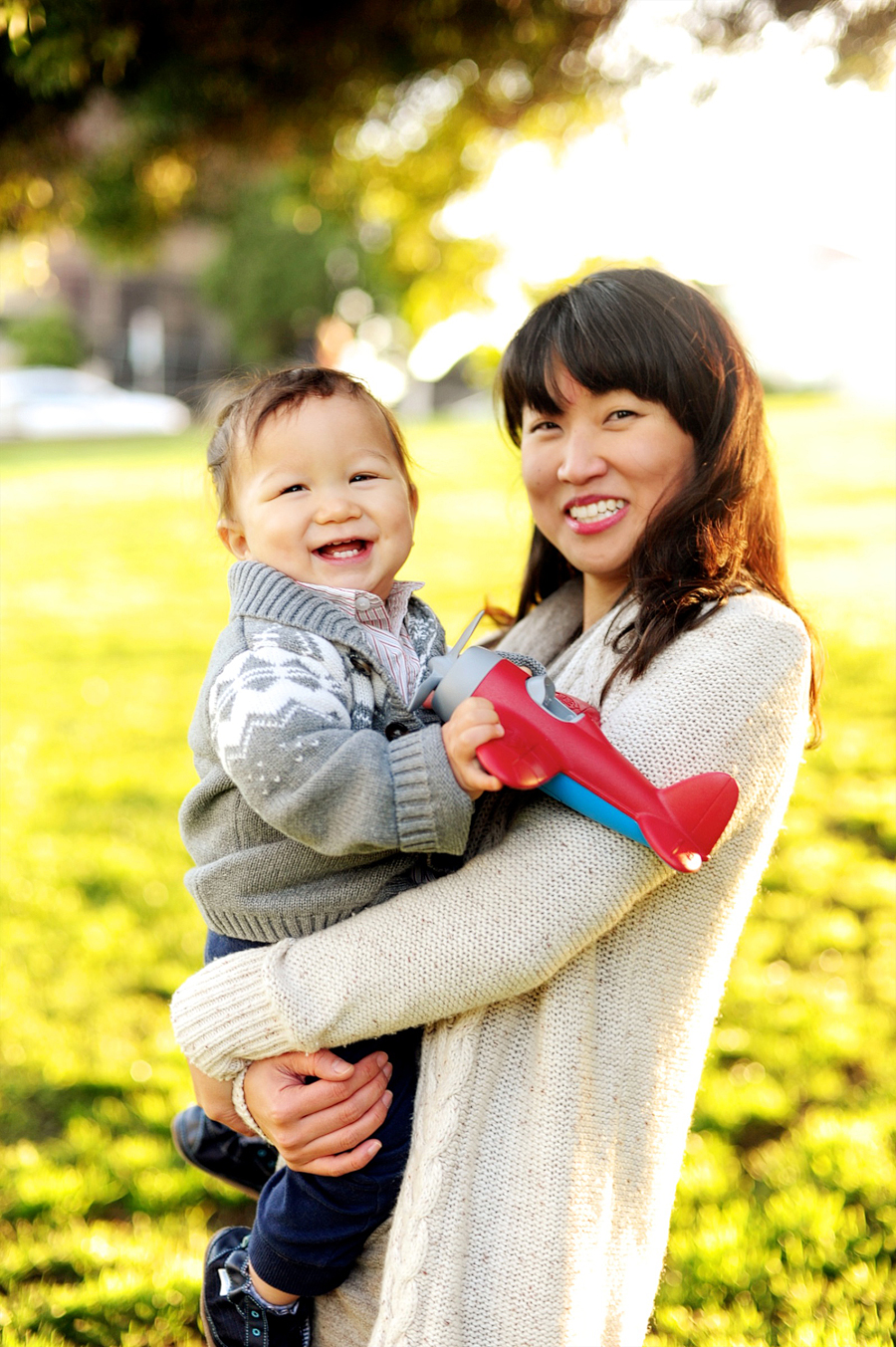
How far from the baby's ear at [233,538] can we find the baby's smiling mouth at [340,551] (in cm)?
15

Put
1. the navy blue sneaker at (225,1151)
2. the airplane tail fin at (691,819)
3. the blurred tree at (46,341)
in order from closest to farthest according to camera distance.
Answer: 1. the airplane tail fin at (691,819)
2. the navy blue sneaker at (225,1151)
3. the blurred tree at (46,341)

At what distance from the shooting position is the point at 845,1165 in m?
2.86

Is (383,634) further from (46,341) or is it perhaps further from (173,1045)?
(46,341)

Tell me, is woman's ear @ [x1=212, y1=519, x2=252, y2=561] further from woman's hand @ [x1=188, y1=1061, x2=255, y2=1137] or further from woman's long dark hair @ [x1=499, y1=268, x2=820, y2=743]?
woman's hand @ [x1=188, y1=1061, x2=255, y2=1137]

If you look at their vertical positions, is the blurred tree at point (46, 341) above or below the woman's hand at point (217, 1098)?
below

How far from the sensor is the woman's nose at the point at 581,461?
71.4 inches

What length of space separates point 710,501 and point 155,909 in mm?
3308

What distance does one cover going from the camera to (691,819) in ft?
4.47

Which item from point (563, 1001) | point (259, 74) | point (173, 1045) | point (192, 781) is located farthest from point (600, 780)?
point (192, 781)

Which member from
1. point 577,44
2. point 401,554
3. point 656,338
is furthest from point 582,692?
point 577,44

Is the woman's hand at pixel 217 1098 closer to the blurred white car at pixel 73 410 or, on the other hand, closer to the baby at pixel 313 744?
the baby at pixel 313 744

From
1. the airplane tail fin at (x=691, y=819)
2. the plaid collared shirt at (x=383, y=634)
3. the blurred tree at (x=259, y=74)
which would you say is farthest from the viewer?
the blurred tree at (x=259, y=74)

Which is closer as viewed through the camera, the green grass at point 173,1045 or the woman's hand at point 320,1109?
the woman's hand at point 320,1109

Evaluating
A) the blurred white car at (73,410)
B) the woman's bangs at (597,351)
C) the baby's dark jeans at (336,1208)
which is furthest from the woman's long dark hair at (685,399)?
the blurred white car at (73,410)
